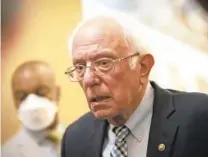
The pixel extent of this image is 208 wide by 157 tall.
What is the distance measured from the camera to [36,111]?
1574 mm

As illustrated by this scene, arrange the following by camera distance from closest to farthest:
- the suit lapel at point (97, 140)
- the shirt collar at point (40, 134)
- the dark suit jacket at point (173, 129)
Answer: the dark suit jacket at point (173, 129), the suit lapel at point (97, 140), the shirt collar at point (40, 134)

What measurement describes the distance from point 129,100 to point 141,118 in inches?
3.4

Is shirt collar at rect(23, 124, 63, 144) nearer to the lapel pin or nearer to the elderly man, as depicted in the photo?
the elderly man

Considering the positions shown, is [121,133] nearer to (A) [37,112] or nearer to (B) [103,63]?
(B) [103,63]

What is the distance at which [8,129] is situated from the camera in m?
1.63

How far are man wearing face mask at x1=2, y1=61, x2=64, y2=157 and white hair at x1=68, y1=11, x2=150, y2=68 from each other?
10.7 inches

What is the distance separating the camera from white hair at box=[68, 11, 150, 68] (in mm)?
1264

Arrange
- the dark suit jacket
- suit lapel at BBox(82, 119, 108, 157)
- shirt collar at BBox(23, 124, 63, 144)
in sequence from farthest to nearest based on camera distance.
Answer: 1. shirt collar at BBox(23, 124, 63, 144)
2. suit lapel at BBox(82, 119, 108, 157)
3. the dark suit jacket

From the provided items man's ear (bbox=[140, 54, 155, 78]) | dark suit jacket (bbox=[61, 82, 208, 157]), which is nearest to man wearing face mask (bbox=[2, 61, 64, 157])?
dark suit jacket (bbox=[61, 82, 208, 157])

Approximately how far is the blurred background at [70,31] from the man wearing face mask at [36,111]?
0.03 metres

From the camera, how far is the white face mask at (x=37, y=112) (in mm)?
1575

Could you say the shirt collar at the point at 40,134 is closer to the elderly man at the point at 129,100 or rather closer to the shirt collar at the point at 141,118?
the elderly man at the point at 129,100

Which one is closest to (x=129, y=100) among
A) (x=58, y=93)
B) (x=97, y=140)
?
(x=97, y=140)

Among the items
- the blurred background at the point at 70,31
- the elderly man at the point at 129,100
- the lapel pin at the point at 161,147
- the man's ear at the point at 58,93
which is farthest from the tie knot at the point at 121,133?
the man's ear at the point at 58,93
